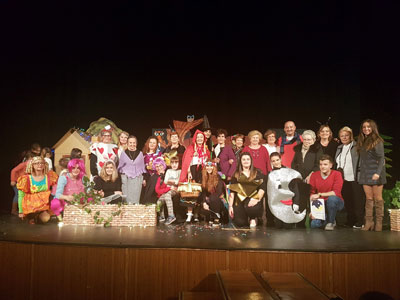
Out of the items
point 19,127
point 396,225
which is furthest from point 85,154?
point 396,225

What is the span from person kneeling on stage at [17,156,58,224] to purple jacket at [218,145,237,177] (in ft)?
8.94

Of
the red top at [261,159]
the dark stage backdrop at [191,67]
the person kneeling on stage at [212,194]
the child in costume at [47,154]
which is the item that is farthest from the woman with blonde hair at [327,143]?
the child in costume at [47,154]

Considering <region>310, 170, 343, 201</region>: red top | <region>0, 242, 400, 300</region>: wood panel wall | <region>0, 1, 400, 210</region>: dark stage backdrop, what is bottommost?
<region>0, 242, 400, 300</region>: wood panel wall

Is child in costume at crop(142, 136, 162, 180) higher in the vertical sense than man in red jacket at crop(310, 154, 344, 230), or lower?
higher

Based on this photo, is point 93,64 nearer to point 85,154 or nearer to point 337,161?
point 85,154

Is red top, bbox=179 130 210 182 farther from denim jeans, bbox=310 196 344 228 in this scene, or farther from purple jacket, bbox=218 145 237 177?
denim jeans, bbox=310 196 344 228

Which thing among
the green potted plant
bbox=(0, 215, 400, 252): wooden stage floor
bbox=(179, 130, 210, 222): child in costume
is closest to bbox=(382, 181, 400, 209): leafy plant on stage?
the green potted plant

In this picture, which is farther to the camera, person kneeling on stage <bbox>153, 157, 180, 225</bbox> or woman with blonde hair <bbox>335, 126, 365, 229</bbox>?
person kneeling on stage <bbox>153, 157, 180, 225</bbox>

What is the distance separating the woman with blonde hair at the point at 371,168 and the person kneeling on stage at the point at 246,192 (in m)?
1.42

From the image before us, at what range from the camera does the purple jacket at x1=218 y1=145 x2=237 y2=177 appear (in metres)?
5.30

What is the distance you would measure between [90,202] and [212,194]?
1793mm

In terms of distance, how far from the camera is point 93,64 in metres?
5.94

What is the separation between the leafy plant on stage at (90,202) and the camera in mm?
4691

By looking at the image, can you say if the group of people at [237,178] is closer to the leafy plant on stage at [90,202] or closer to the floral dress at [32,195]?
the floral dress at [32,195]
